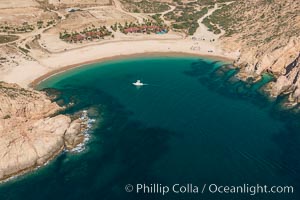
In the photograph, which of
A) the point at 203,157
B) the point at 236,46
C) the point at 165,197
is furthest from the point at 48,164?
the point at 236,46

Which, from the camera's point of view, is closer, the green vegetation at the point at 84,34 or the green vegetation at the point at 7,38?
the green vegetation at the point at 7,38

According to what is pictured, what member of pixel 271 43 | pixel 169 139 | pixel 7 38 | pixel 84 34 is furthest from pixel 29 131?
pixel 271 43

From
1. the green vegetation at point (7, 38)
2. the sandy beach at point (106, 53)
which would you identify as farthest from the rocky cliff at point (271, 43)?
the green vegetation at point (7, 38)

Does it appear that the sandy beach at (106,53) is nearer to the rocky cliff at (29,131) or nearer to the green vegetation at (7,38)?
the green vegetation at (7,38)

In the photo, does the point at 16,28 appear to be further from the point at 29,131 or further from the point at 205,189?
the point at 205,189

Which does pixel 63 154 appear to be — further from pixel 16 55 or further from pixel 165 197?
pixel 16 55

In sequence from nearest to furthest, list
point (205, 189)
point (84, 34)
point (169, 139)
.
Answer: point (205, 189)
point (169, 139)
point (84, 34)

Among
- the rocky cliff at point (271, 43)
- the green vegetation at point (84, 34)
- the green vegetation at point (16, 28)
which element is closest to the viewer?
the rocky cliff at point (271, 43)
